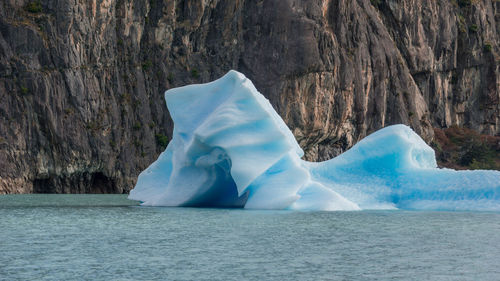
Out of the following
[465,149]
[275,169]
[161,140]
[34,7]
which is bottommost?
[465,149]

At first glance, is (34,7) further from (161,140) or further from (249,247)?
(249,247)

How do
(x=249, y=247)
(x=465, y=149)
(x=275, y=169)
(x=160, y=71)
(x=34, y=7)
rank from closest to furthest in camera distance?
1. (x=249, y=247)
2. (x=275, y=169)
3. (x=34, y=7)
4. (x=160, y=71)
5. (x=465, y=149)

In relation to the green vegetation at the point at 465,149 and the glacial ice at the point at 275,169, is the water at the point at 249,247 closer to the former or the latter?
the glacial ice at the point at 275,169

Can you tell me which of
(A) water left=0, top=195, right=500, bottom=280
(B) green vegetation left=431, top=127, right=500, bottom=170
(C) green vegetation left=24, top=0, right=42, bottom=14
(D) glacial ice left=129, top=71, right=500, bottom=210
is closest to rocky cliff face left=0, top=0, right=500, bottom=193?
(C) green vegetation left=24, top=0, right=42, bottom=14

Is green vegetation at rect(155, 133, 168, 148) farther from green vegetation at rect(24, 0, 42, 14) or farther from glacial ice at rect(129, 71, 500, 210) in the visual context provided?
glacial ice at rect(129, 71, 500, 210)

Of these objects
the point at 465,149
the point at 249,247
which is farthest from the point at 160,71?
the point at 249,247

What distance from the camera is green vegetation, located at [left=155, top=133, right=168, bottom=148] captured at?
63.4m

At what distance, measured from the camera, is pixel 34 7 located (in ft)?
189

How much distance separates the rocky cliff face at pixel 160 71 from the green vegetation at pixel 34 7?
9 centimetres

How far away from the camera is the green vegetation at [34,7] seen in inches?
2270

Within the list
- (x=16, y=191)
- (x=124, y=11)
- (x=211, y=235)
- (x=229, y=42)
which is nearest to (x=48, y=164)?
(x=16, y=191)

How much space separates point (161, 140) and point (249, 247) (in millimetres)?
48077

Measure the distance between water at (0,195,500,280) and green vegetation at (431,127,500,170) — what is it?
5715cm

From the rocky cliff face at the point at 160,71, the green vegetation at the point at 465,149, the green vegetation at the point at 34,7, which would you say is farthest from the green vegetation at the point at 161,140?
the green vegetation at the point at 465,149
